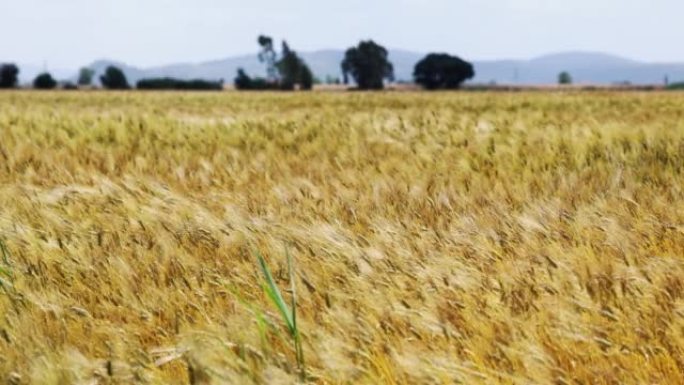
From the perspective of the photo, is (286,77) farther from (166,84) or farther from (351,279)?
(351,279)

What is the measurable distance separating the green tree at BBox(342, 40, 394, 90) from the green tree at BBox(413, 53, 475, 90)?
12.3ft

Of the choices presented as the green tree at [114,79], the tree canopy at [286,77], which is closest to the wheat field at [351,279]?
the tree canopy at [286,77]

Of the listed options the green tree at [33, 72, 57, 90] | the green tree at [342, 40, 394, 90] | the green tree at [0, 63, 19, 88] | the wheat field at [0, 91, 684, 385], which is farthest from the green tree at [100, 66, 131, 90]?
the wheat field at [0, 91, 684, 385]

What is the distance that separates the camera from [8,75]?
75250 millimetres

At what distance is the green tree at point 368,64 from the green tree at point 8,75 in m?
32.6

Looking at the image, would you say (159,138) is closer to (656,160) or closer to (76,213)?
(76,213)

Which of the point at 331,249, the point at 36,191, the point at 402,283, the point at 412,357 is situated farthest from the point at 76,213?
the point at 412,357

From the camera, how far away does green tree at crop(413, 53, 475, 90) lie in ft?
263

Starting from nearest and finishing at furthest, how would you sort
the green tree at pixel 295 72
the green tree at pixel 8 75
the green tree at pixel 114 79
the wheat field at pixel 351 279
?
the wheat field at pixel 351 279
the green tree at pixel 8 75
the green tree at pixel 295 72
the green tree at pixel 114 79

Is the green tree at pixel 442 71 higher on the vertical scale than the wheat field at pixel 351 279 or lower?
higher

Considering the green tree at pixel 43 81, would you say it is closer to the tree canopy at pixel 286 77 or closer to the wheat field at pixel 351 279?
the tree canopy at pixel 286 77

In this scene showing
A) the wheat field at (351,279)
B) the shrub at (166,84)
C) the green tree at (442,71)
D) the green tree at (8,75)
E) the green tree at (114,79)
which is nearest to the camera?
the wheat field at (351,279)

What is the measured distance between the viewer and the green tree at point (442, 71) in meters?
80.3

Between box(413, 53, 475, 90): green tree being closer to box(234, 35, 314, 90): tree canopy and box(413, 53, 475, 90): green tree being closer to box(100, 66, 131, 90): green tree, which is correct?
box(234, 35, 314, 90): tree canopy
